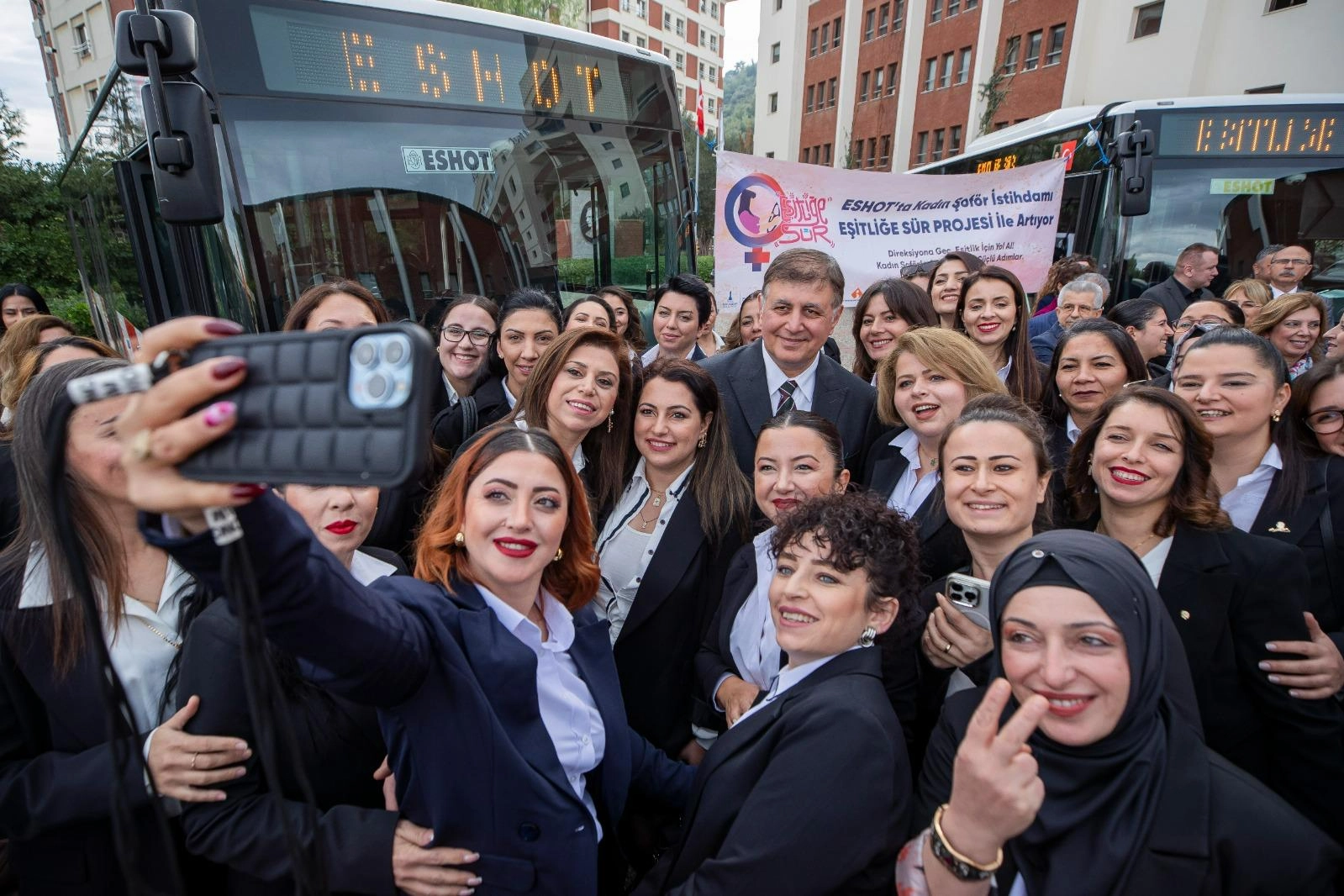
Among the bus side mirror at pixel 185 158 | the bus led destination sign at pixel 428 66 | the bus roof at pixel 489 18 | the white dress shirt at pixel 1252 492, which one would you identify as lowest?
the white dress shirt at pixel 1252 492

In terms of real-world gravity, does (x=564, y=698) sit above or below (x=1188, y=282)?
below

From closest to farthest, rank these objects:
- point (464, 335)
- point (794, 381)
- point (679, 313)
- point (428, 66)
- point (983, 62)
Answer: point (794, 381), point (464, 335), point (428, 66), point (679, 313), point (983, 62)

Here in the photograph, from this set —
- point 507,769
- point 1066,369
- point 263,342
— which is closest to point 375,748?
point 507,769

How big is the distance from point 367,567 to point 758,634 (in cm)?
128

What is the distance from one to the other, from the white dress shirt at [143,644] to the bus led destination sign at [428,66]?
3.21 m

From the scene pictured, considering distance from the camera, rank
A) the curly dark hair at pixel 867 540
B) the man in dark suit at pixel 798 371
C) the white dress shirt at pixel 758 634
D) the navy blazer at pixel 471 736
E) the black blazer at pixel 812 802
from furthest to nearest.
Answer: the man in dark suit at pixel 798 371 < the white dress shirt at pixel 758 634 < the curly dark hair at pixel 867 540 < the black blazer at pixel 812 802 < the navy blazer at pixel 471 736

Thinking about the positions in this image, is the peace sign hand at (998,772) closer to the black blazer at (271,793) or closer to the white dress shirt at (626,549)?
the black blazer at (271,793)

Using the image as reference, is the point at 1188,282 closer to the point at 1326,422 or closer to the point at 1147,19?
the point at 1326,422

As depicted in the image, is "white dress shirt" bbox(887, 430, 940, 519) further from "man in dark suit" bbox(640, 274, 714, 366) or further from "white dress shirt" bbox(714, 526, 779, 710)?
"man in dark suit" bbox(640, 274, 714, 366)

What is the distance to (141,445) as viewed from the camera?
83 centimetres

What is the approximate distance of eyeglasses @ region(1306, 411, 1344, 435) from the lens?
103 inches

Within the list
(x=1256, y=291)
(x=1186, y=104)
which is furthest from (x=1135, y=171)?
(x=1186, y=104)

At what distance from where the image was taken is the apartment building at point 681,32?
4516 cm

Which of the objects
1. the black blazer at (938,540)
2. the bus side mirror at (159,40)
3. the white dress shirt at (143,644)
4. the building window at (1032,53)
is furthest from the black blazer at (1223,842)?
the building window at (1032,53)
